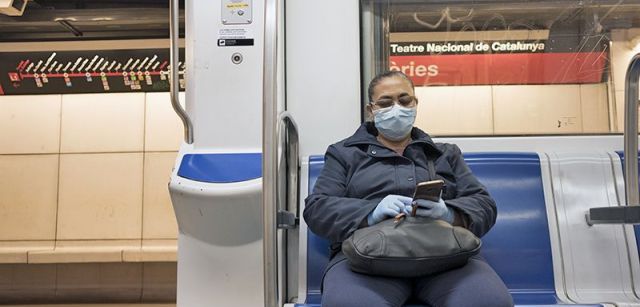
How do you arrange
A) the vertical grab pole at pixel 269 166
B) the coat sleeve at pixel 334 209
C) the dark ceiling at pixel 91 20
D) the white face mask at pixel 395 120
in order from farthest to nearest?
the dark ceiling at pixel 91 20 < the white face mask at pixel 395 120 < the coat sleeve at pixel 334 209 < the vertical grab pole at pixel 269 166

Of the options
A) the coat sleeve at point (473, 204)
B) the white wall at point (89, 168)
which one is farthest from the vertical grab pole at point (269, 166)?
the white wall at point (89, 168)

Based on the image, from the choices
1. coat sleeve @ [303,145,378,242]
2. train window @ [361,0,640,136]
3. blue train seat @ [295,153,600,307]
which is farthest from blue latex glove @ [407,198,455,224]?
train window @ [361,0,640,136]

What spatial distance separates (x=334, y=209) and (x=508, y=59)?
1589 mm

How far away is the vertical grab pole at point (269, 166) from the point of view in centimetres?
171

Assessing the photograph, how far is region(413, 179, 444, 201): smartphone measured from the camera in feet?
5.23

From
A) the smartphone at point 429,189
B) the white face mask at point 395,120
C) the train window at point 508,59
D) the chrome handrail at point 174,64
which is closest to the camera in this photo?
the smartphone at point 429,189

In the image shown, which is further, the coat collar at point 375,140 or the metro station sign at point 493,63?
the metro station sign at point 493,63

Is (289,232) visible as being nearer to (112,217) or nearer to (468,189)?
(468,189)

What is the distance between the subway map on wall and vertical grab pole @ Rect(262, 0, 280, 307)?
4.61 m

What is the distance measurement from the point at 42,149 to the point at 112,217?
112 centimetres

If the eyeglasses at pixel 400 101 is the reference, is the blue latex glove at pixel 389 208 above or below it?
below

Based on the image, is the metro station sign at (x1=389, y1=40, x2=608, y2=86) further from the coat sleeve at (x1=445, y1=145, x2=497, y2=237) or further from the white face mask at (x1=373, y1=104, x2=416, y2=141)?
the coat sleeve at (x1=445, y1=145, x2=497, y2=237)

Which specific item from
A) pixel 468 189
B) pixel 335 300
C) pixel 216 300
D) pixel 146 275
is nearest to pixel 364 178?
pixel 468 189

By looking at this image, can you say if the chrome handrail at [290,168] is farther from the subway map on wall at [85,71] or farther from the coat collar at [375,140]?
the subway map on wall at [85,71]
